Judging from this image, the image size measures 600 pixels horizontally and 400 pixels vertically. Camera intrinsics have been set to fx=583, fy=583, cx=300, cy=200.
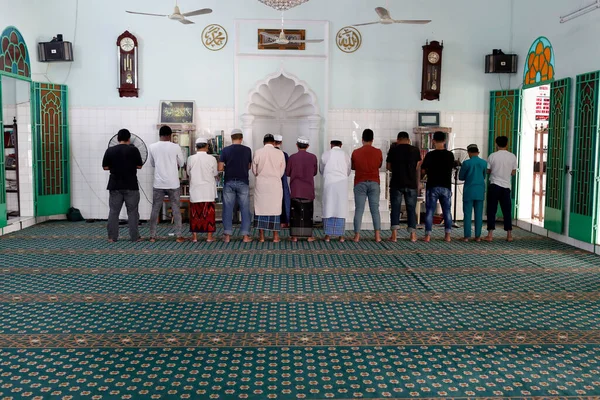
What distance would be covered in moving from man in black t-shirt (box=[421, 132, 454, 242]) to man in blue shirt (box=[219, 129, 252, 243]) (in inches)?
87.6

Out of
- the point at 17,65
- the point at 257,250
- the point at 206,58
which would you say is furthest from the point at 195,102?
the point at 257,250

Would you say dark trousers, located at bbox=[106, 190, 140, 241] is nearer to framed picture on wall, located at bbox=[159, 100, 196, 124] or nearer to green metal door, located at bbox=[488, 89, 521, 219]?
framed picture on wall, located at bbox=[159, 100, 196, 124]

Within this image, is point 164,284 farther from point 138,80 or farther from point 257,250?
point 138,80

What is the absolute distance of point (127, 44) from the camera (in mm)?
8836

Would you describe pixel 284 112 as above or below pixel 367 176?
above

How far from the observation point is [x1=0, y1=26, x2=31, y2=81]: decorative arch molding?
7711 mm

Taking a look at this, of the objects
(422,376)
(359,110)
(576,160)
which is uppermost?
(359,110)

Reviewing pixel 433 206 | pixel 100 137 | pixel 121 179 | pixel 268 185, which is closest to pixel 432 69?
pixel 433 206

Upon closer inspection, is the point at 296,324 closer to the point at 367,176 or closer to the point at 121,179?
the point at 367,176

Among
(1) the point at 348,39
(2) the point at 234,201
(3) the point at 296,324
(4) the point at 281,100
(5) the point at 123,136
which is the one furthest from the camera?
(4) the point at 281,100

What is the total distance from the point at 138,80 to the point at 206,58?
3.60ft

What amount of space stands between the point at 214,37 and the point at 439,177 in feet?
13.5

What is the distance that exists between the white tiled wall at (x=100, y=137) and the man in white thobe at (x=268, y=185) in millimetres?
2082

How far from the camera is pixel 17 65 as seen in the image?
26.7 feet
